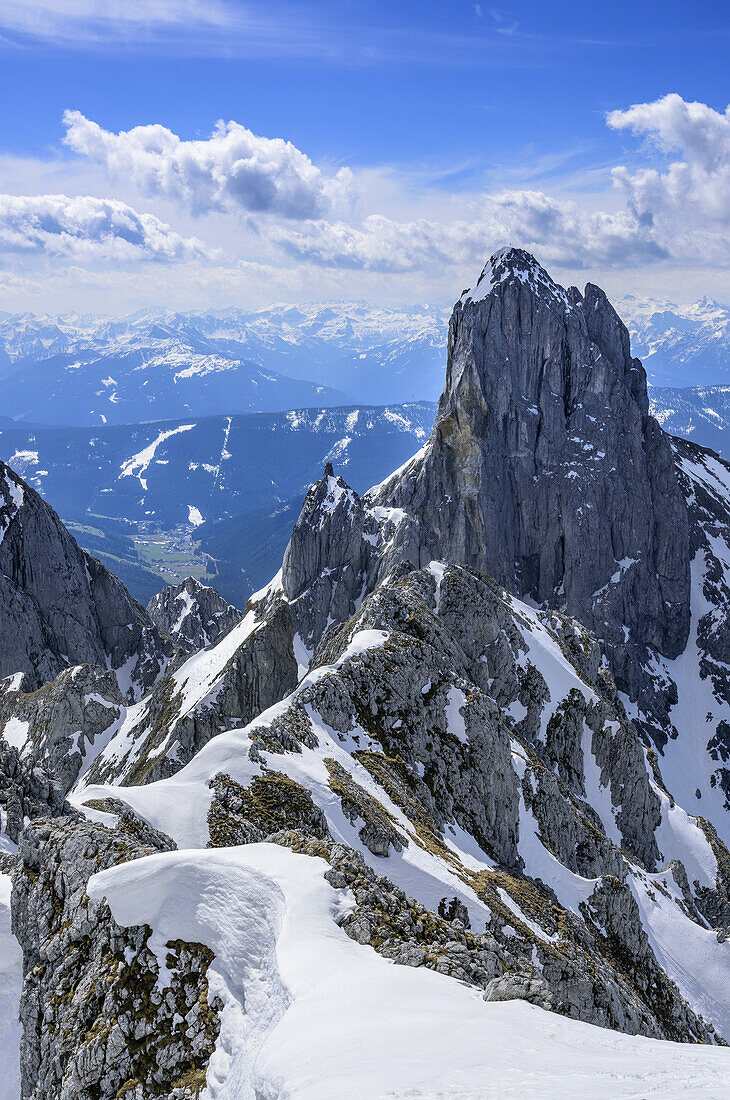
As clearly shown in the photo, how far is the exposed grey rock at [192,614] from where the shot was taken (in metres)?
161

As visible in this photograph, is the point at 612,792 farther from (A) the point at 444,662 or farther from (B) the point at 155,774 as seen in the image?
(B) the point at 155,774

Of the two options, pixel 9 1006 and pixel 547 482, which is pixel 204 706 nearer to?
pixel 9 1006

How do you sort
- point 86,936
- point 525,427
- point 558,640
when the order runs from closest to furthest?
1. point 86,936
2. point 558,640
3. point 525,427

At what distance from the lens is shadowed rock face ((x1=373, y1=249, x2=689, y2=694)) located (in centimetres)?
14638

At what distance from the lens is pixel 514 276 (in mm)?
152375

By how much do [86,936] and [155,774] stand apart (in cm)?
4720

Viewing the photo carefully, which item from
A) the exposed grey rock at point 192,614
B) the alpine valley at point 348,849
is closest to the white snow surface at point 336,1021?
the alpine valley at point 348,849

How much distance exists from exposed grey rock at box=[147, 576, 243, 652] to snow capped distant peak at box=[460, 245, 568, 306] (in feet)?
322

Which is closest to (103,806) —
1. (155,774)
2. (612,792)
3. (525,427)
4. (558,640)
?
(155,774)

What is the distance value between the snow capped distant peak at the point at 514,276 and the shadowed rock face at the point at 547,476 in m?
0.73

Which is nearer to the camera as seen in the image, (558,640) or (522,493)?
(558,640)

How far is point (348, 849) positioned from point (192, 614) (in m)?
151

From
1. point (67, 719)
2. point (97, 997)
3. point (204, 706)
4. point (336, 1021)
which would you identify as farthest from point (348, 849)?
point (67, 719)

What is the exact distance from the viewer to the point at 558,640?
2908 inches
